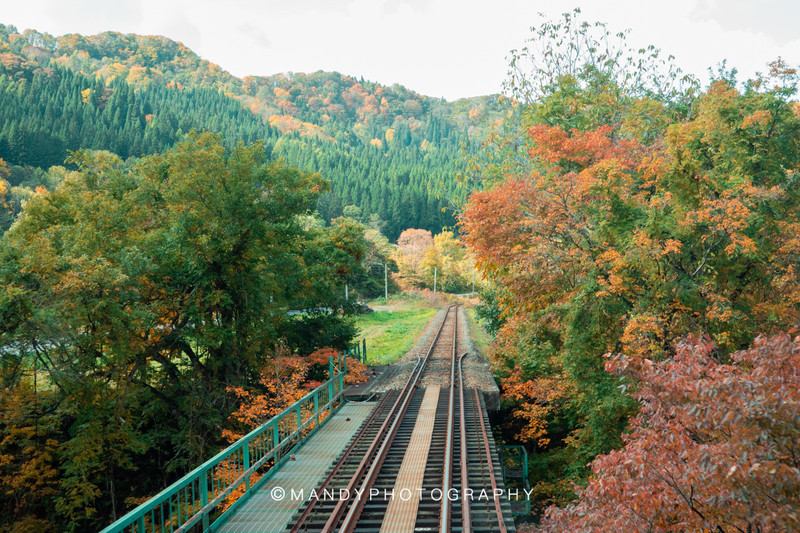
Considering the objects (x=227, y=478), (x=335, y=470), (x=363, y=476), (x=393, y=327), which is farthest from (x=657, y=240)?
(x=393, y=327)

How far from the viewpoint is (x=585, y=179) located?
11953mm

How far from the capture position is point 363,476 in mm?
9523

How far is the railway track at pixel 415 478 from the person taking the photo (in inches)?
298

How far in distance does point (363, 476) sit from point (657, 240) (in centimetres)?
865

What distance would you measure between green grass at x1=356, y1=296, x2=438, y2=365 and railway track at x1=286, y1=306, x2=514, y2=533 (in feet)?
35.4

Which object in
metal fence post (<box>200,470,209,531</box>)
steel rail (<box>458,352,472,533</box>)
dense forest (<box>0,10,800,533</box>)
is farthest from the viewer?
steel rail (<box>458,352,472,533</box>)

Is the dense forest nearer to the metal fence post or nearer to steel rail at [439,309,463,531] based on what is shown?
steel rail at [439,309,463,531]

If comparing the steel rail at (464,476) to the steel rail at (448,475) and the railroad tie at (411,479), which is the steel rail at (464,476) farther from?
the railroad tie at (411,479)

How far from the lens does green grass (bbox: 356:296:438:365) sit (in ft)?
91.4

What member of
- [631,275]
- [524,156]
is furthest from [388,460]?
[524,156]

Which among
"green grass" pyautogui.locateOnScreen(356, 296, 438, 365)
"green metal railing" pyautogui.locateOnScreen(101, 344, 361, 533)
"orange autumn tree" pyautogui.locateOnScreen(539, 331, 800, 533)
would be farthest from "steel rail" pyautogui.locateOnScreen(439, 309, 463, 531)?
"green grass" pyautogui.locateOnScreen(356, 296, 438, 365)

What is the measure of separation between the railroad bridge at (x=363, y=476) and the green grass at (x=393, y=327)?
1028cm

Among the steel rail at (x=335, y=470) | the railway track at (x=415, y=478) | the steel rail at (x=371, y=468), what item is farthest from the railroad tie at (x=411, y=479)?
the steel rail at (x=335, y=470)

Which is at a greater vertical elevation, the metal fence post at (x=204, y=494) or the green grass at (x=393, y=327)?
the metal fence post at (x=204, y=494)
